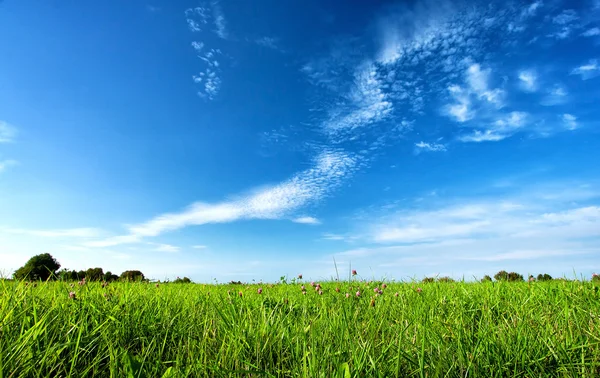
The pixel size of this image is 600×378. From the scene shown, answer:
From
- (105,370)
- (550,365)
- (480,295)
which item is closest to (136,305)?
(105,370)

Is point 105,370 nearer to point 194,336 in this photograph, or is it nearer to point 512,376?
point 194,336

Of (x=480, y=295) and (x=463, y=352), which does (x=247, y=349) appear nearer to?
(x=463, y=352)

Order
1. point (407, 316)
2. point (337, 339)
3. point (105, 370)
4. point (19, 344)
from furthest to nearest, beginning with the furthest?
1. point (407, 316)
2. point (337, 339)
3. point (105, 370)
4. point (19, 344)

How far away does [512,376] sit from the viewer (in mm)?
2828

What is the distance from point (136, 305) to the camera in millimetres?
4766

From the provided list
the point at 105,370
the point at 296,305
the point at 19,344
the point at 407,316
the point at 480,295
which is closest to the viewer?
the point at 19,344

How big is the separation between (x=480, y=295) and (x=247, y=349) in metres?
4.81

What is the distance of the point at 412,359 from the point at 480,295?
14.1 ft

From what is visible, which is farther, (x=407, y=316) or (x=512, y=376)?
(x=407, y=316)

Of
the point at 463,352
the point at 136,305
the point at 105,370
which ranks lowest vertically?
the point at 105,370

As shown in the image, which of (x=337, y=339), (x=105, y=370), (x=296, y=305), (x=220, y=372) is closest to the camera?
(x=220, y=372)

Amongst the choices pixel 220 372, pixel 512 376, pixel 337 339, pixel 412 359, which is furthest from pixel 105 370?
pixel 512 376

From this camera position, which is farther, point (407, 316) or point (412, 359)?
point (407, 316)

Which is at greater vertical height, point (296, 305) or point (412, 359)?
point (296, 305)
